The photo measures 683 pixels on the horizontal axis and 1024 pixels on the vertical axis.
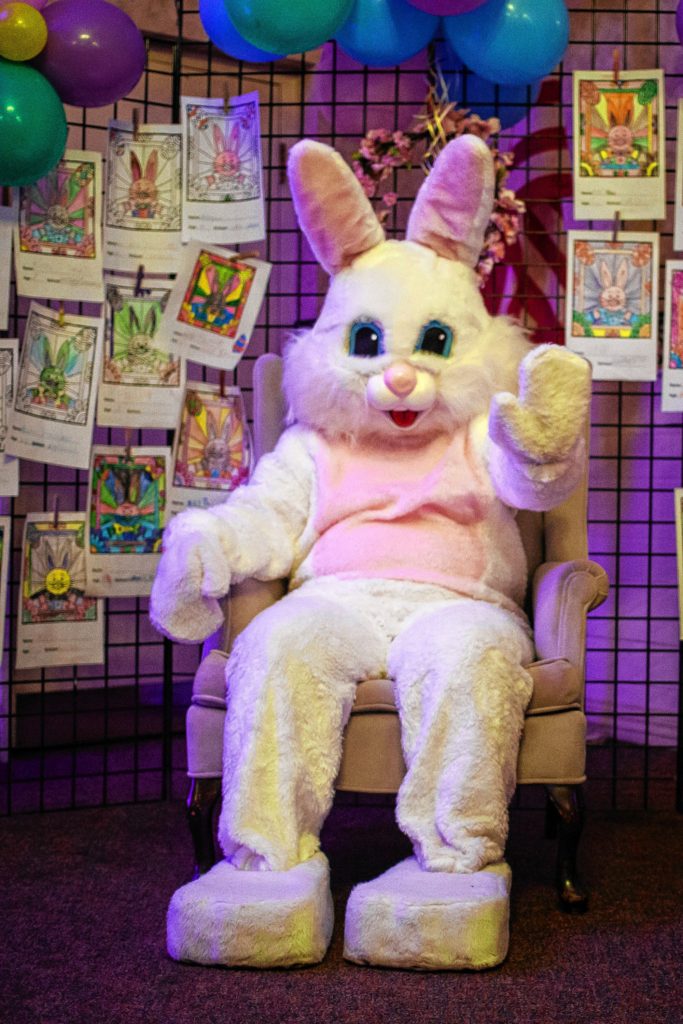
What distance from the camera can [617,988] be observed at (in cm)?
168

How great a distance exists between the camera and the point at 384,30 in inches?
93.9

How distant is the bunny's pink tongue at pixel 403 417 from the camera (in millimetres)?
2238

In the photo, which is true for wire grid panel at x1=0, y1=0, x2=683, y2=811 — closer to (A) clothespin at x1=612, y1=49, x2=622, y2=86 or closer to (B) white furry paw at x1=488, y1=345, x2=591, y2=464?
(A) clothespin at x1=612, y1=49, x2=622, y2=86

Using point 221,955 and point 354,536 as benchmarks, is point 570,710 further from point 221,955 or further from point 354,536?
point 221,955

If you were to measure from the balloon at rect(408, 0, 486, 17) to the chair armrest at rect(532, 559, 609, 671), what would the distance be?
1093 mm

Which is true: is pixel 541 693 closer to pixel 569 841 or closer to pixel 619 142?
pixel 569 841

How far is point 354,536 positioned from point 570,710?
522 mm

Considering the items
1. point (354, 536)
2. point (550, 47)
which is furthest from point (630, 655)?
point (550, 47)

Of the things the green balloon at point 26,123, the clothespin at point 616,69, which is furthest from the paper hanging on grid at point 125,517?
the clothespin at point 616,69

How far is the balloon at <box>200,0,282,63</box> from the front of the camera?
7.82 feet

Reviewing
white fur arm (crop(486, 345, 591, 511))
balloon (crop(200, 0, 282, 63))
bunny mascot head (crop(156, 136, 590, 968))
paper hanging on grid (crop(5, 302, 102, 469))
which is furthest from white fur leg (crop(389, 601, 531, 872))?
balloon (crop(200, 0, 282, 63))

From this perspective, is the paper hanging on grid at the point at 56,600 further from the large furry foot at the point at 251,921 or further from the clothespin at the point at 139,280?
the large furry foot at the point at 251,921

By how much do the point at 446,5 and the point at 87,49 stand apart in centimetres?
69

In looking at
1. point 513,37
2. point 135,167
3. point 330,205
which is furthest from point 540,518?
point 135,167
